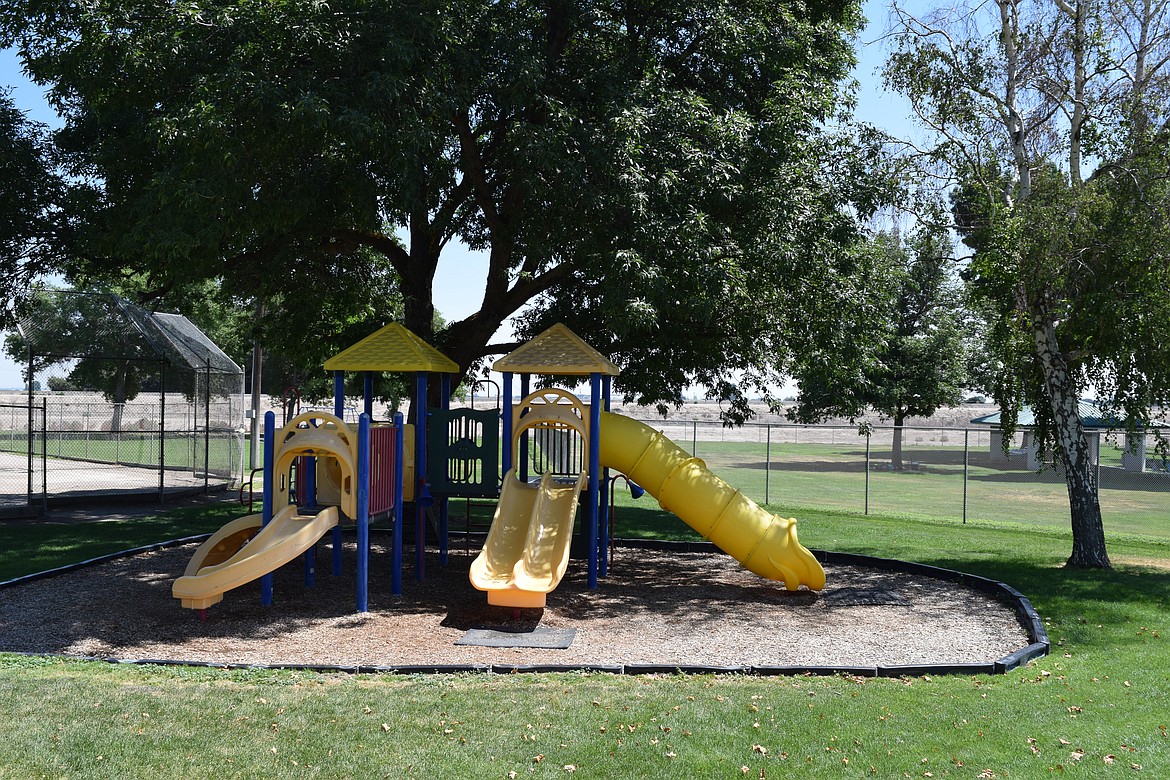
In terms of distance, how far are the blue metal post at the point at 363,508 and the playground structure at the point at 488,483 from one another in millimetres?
15

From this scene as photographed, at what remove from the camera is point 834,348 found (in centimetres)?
1338

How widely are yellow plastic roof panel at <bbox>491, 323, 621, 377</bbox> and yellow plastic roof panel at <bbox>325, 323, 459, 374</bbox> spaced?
3.09ft

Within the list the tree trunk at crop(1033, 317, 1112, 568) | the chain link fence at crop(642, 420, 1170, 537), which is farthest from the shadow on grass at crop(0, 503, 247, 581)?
the tree trunk at crop(1033, 317, 1112, 568)

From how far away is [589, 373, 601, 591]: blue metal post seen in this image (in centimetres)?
1183

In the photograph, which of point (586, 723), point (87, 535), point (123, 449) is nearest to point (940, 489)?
point (87, 535)

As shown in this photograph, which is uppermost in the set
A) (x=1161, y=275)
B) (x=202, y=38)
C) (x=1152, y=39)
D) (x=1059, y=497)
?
(x=1152, y=39)

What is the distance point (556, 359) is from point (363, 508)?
325 centimetres

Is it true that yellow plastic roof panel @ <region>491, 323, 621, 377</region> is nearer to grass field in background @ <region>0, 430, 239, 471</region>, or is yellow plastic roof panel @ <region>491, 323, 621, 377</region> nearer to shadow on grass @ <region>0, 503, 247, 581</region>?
shadow on grass @ <region>0, 503, 247, 581</region>

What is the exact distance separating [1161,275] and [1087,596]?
426 centimetres

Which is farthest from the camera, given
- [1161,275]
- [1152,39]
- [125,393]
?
[125,393]

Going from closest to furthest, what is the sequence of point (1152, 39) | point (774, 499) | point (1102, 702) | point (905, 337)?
1. point (1102, 702)
2. point (1152, 39)
3. point (774, 499)
4. point (905, 337)

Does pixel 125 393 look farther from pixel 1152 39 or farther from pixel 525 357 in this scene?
pixel 1152 39

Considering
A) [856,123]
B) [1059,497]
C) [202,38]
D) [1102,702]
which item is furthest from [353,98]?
[1059,497]

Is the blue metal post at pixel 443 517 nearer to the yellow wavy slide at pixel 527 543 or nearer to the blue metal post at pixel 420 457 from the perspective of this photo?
the blue metal post at pixel 420 457
